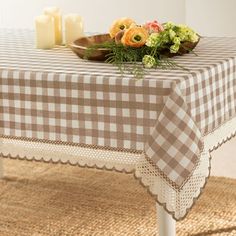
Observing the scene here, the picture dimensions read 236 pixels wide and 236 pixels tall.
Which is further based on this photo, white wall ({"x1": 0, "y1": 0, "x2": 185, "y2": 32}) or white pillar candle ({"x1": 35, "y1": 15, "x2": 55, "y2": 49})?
white wall ({"x1": 0, "y1": 0, "x2": 185, "y2": 32})

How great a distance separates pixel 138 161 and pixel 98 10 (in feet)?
11.3

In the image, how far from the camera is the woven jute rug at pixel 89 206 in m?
2.66

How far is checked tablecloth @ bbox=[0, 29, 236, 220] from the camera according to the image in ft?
6.76

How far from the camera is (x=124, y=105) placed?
6.93ft

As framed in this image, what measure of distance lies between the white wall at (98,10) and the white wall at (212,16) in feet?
0.46

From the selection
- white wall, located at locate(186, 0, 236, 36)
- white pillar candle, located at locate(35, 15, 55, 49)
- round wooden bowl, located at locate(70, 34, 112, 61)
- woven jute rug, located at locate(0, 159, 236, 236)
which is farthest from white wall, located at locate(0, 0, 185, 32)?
round wooden bowl, located at locate(70, 34, 112, 61)

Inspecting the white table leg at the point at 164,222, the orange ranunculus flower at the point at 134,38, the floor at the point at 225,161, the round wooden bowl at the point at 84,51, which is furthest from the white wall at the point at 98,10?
the white table leg at the point at 164,222

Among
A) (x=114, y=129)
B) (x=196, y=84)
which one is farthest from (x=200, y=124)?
(x=114, y=129)

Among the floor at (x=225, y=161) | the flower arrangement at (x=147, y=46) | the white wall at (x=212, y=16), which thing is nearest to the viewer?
the flower arrangement at (x=147, y=46)

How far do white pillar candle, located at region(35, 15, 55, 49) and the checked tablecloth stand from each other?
0.39 metres

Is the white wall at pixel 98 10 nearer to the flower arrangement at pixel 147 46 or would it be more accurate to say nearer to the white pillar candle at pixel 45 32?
the white pillar candle at pixel 45 32

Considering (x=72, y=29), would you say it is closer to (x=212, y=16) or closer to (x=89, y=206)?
(x=89, y=206)

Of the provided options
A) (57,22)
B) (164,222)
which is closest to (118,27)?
(57,22)

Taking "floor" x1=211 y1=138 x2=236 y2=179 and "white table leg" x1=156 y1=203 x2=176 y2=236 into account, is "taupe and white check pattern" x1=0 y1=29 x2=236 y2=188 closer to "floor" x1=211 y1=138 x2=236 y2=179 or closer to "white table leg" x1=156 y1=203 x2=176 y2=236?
"white table leg" x1=156 y1=203 x2=176 y2=236
